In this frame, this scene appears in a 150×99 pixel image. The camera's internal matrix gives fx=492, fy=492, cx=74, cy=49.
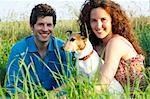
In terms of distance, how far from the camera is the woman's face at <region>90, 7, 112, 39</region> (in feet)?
14.7

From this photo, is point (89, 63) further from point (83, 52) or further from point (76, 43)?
point (76, 43)

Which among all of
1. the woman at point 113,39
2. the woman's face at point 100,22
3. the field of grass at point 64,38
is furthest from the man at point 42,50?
the field of grass at point 64,38

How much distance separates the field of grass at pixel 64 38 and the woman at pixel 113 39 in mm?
196

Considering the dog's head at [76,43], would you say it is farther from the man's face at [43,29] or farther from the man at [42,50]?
the man's face at [43,29]

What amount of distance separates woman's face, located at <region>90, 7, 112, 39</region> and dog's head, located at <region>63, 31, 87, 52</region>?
164 millimetres

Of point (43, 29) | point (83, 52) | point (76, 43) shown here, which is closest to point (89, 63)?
point (83, 52)

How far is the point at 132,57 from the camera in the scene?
4543 mm

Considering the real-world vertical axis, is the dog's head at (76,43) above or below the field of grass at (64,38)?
above

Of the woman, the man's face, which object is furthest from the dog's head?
the man's face


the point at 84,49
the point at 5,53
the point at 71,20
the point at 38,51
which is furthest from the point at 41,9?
the point at 71,20

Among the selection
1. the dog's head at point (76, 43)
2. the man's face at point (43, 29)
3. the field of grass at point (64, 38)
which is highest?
the man's face at point (43, 29)

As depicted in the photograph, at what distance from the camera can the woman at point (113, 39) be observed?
4.34 metres

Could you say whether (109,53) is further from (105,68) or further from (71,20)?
(71,20)

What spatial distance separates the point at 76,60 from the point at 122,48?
0.43 metres
